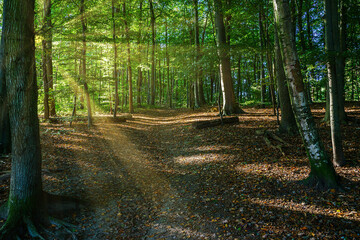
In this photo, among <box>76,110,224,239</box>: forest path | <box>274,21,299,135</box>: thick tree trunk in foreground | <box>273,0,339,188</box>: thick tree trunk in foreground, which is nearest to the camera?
<box>76,110,224,239</box>: forest path

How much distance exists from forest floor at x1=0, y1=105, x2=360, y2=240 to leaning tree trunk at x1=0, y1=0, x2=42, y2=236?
967 millimetres

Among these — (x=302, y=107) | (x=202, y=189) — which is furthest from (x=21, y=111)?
(x=302, y=107)

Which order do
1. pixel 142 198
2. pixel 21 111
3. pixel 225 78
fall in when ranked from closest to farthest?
1. pixel 21 111
2. pixel 142 198
3. pixel 225 78

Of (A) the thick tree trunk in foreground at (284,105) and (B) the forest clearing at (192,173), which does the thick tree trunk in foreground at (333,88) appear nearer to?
(B) the forest clearing at (192,173)

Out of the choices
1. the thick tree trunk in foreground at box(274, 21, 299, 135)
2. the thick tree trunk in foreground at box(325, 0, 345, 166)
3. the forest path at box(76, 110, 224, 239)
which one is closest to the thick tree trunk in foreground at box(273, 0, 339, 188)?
the thick tree trunk in foreground at box(325, 0, 345, 166)

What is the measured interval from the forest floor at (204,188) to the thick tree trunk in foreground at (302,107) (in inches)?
16.1

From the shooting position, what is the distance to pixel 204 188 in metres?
5.89

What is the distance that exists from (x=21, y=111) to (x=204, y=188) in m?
4.73

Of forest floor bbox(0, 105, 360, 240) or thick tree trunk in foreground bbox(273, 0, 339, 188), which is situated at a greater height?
thick tree trunk in foreground bbox(273, 0, 339, 188)

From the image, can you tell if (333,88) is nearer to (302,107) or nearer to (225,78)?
(302,107)

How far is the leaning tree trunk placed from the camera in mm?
3881

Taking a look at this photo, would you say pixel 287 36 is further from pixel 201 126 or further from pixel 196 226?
pixel 201 126

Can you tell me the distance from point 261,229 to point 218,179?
245cm

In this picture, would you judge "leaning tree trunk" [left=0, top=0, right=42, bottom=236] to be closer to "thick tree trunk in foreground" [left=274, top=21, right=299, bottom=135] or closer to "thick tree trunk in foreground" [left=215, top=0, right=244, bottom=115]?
"thick tree trunk in foreground" [left=274, top=21, right=299, bottom=135]
